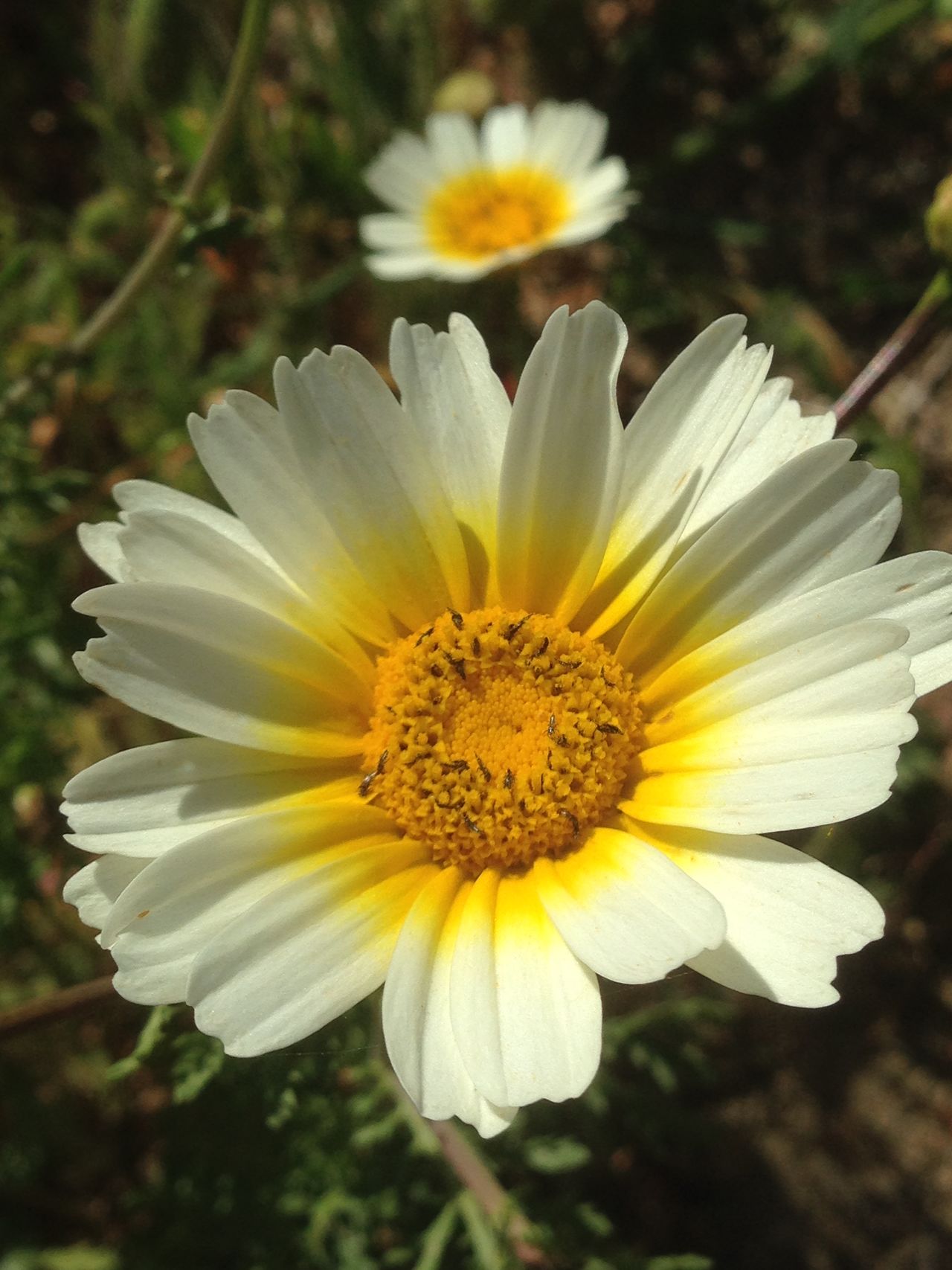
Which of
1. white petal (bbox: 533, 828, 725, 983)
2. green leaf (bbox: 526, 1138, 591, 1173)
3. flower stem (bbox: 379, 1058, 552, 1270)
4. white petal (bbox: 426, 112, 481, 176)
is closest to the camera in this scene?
white petal (bbox: 533, 828, 725, 983)

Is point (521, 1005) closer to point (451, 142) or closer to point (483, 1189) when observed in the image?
point (483, 1189)

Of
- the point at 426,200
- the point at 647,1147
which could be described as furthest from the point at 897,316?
the point at 647,1147

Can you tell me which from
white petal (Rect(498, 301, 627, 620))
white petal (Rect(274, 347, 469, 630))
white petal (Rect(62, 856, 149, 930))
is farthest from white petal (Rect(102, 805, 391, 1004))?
white petal (Rect(498, 301, 627, 620))

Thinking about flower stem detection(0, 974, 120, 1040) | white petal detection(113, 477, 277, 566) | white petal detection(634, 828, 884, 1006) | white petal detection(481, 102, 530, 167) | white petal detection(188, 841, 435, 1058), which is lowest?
white petal detection(634, 828, 884, 1006)

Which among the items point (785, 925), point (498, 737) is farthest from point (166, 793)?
point (785, 925)

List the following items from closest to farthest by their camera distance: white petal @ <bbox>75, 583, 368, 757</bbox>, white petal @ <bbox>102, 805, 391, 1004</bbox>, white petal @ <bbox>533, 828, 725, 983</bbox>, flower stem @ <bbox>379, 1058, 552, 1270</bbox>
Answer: white petal @ <bbox>533, 828, 725, 983</bbox> → white petal @ <bbox>102, 805, 391, 1004</bbox> → white petal @ <bbox>75, 583, 368, 757</bbox> → flower stem @ <bbox>379, 1058, 552, 1270</bbox>

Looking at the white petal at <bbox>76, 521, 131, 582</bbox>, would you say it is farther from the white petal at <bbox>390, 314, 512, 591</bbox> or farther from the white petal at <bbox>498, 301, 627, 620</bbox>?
the white petal at <bbox>498, 301, 627, 620</bbox>

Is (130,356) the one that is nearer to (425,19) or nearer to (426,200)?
(426,200)

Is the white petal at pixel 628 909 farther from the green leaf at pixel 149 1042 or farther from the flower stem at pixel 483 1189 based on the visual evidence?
the flower stem at pixel 483 1189
